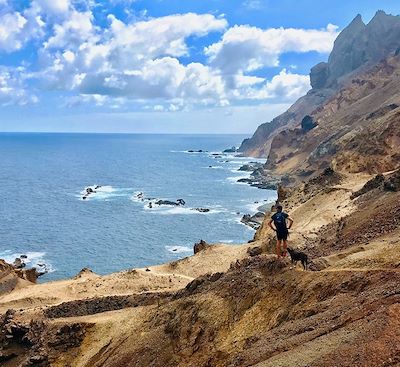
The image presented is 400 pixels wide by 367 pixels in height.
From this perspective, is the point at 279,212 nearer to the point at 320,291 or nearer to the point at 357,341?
the point at 320,291

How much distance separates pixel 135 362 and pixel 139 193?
354ft

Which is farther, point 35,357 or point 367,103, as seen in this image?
point 367,103

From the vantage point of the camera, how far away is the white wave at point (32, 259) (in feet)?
220

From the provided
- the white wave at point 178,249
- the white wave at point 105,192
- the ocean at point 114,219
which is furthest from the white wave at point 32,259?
the white wave at point 105,192

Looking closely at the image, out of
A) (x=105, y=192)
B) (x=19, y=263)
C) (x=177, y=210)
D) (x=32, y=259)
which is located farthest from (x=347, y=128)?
(x=19, y=263)

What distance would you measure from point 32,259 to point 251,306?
5747cm

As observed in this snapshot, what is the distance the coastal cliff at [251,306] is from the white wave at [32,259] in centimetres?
1660

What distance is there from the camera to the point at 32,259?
70.4m

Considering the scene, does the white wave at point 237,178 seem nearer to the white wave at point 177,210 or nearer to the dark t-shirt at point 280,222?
the white wave at point 177,210

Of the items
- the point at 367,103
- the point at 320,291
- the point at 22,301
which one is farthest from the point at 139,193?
the point at 320,291

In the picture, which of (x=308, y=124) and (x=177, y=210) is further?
(x=308, y=124)

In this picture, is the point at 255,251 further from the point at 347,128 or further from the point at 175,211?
the point at 347,128

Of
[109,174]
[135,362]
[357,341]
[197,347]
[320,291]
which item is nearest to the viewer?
[357,341]

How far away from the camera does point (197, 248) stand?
173ft
